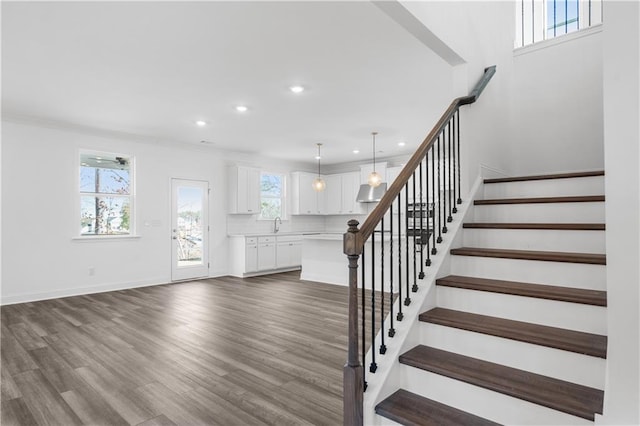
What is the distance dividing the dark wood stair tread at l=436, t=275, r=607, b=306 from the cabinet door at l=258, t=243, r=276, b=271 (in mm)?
5771

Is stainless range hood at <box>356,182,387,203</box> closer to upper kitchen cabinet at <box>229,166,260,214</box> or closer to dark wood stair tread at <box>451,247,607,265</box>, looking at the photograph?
upper kitchen cabinet at <box>229,166,260,214</box>

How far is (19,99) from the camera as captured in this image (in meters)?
4.54

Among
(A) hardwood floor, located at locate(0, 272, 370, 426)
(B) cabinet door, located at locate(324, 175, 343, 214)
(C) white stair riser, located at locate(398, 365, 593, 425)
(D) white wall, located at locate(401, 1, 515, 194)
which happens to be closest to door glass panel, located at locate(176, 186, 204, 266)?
(A) hardwood floor, located at locate(0, 272, 370, 426)

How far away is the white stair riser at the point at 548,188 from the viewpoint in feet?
8.96

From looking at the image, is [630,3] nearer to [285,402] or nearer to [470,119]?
[470,119]

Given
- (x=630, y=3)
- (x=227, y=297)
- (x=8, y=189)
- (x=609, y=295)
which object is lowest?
(x=227, y=297)

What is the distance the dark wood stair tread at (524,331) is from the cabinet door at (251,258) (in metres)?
5.76

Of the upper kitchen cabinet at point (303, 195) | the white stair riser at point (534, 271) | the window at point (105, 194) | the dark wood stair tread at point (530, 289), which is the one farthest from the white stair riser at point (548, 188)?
the upper kitchen cabinet at point (303, 195)

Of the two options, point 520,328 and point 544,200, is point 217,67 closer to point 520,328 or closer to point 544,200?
point 544,200

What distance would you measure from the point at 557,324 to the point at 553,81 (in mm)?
3220

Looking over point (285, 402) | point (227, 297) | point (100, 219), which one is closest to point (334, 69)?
point (285, 402)

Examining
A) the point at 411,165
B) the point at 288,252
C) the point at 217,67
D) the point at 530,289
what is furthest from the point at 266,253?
the point at 530,289

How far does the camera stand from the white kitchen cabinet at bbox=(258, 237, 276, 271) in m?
7.81

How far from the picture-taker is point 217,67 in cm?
364
